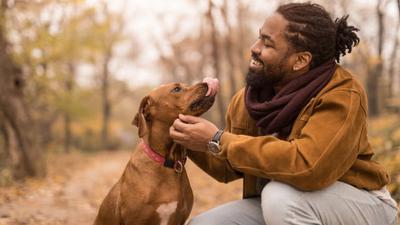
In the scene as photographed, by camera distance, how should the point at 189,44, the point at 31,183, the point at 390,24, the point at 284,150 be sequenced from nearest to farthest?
the point at 284,150 → the point at 31,183 → the point at 390,24 → the point at 189,44

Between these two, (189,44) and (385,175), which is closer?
(385,175)

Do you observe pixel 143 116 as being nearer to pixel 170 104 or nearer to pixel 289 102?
pixel 170 104

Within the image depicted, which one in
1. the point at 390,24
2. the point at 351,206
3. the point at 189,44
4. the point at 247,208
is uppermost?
the point at 351,206

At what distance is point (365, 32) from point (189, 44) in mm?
11555

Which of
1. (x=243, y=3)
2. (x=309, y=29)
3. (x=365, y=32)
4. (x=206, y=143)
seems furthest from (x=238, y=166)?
(x=365, y=32)

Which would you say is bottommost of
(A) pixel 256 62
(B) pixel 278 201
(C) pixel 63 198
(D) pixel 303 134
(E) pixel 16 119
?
(C) pixel 63 198

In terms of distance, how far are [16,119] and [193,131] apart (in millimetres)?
7264

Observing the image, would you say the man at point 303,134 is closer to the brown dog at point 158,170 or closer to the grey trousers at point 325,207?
the grey trousers at point 325,207

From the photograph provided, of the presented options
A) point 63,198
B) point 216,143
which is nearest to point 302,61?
point 216,143

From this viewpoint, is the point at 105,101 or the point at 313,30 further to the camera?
the point at 105,101

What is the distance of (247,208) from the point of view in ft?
10.8

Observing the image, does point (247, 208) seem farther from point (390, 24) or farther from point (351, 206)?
point (390, 24)

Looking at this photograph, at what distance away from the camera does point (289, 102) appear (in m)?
2.82

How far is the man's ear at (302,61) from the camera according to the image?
2945 millimetres
